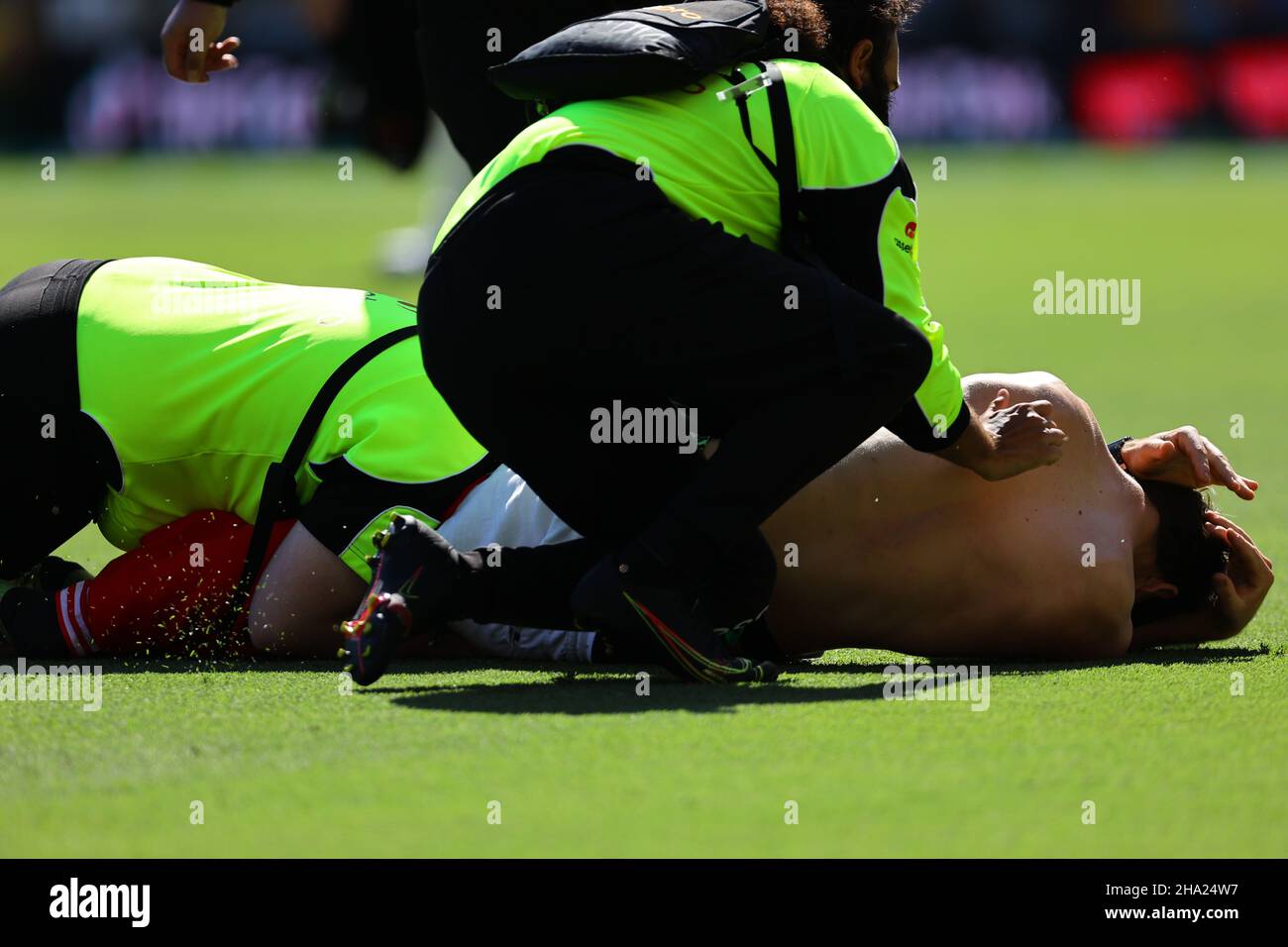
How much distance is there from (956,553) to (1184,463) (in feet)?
1.71

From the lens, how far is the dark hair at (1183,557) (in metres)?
3.88

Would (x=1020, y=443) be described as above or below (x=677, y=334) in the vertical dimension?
below

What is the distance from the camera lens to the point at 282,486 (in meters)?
3.80

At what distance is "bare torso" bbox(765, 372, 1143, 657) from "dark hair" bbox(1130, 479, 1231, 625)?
0.53ft

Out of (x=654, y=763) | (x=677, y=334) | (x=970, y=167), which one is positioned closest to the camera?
(x=654, y=763)

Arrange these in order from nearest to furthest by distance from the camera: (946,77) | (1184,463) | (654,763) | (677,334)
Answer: (654,763), (677,334), (1184,463), (946,77)

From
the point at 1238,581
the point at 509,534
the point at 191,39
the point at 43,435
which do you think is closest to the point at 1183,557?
the point at 1238,581

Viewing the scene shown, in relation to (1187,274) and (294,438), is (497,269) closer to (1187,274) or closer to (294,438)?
(294,438)

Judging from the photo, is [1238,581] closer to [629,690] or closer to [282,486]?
[629,690]

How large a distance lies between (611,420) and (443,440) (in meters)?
0.46

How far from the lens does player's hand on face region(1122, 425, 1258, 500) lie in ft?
12.5

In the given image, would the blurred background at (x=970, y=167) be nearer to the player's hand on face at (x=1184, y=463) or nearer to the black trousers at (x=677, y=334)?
the player's hand on face at (x=1184, y=463)

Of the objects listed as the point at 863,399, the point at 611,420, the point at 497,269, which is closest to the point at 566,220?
the point at 497,269

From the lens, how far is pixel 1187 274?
40.3 ft
